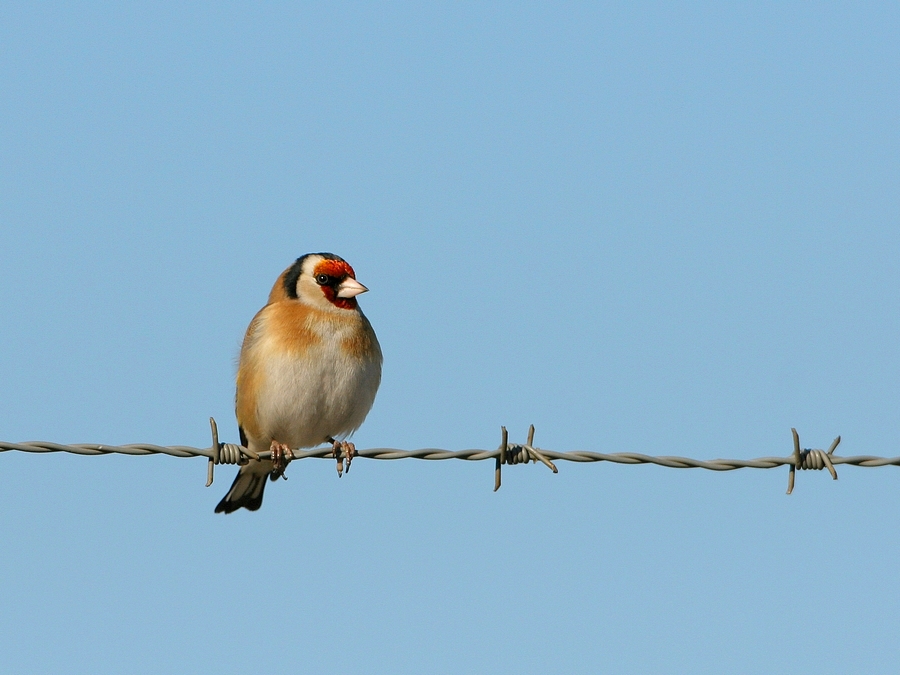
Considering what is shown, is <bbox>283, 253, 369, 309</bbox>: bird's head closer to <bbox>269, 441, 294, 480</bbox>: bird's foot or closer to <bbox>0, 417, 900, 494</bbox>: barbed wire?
<bbox>269, 441, 294, 480</bbox>: bird's foot

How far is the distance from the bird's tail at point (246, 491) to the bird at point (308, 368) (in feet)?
0.25

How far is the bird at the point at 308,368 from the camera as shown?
7727 millimetres

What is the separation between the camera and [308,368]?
A: 7719mm

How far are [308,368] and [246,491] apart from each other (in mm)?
1374

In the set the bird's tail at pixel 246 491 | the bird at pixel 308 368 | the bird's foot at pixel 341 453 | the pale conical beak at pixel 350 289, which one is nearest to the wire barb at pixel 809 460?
the bird's foot at pixel 341 453

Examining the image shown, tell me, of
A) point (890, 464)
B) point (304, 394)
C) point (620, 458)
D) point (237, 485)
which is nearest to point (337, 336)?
point (304, 394)

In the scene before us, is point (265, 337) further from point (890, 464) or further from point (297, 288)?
point (890, 464)

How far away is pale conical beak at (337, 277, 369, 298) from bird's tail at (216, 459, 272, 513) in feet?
4.57

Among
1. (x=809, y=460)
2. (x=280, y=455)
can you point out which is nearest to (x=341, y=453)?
(x=280, y=455)

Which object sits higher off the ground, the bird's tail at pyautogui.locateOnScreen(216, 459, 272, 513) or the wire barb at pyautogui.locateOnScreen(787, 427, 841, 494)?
the wire barb at pyautogui.locateOnScreen(787, 427, 841, 494)

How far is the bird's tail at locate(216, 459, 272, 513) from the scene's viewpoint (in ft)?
27.9

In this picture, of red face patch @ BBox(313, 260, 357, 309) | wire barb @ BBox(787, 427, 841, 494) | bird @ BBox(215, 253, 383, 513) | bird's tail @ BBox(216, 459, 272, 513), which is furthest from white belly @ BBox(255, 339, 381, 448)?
wire barb @ BBox(787, 427, 841, 494)

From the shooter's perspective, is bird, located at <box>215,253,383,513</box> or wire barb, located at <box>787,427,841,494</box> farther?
bird, located at <box>215,253,383,513</box>

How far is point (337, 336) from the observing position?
7.87 metres
